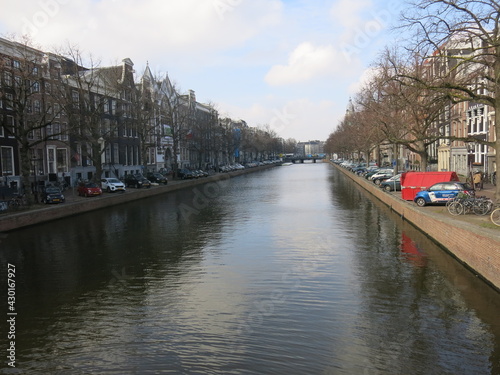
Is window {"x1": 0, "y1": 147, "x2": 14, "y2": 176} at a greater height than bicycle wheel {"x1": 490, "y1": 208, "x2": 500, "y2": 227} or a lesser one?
greater

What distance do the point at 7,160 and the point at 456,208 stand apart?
123ft

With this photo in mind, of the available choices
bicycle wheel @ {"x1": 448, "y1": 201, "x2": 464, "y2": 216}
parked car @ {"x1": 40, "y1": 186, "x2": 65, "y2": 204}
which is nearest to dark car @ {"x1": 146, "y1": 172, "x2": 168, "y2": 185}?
parked car @ {"x1": 40, "y1": 186, "x2": 65, "y2": 204}

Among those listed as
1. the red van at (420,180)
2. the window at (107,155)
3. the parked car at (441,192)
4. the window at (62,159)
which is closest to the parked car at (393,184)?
the red van at (420,180)

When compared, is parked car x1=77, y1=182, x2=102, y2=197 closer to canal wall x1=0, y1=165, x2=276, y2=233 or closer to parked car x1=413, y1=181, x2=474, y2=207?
canal wall x1=0, y1=165, x2=276, y2=233

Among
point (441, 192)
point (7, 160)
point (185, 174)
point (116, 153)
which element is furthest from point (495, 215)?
point (116, 153)

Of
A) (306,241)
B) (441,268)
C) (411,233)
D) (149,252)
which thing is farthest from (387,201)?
(149,252)

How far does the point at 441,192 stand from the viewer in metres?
24.2

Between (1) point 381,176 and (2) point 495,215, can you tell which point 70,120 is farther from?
(1) point 381,176

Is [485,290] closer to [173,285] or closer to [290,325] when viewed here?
[290,325]

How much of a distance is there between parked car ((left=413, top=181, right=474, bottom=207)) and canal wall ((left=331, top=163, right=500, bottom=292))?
273 centimetres

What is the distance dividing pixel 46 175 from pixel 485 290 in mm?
43045

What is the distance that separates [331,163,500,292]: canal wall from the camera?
470 inches

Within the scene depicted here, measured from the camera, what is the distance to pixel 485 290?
12047 mm

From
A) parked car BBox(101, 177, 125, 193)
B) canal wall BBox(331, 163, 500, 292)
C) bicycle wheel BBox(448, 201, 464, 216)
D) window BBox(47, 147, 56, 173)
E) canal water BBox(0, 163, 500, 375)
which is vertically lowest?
canal water BBox(0, 163, 500, 375)
